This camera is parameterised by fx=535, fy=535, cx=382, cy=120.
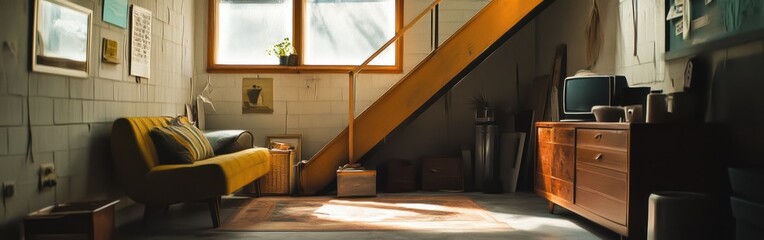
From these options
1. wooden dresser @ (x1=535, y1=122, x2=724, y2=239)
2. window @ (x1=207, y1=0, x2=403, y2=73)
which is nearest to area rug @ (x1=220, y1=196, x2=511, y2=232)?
wooden dresser @ (x1=535, y1=122, x2=724, y2=239)

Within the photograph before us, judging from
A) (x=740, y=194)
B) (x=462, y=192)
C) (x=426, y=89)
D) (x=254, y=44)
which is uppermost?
(x=254, y=44)

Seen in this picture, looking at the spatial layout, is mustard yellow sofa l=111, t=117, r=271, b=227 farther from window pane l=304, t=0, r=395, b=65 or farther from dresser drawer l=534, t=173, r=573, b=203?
window pane l=304, t=0, r=395, b=65

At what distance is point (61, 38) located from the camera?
11.1ft

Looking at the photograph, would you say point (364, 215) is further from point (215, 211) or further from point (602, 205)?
point (602, 205)

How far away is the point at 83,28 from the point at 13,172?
3.74ft

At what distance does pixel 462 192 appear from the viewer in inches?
229

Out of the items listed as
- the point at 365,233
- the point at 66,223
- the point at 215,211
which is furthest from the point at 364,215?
the point at 66,223

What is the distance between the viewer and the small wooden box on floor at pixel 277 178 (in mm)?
5562

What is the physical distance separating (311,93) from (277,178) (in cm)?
115

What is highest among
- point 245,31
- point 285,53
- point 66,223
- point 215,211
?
point 245,31

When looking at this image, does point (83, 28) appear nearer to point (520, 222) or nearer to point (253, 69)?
point (253, 69)

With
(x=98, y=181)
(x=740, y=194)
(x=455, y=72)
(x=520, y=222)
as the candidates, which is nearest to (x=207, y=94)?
(x=98, y=181)

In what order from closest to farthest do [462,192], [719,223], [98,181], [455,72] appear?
[719,223], [98,181], [455,72], [462,192]

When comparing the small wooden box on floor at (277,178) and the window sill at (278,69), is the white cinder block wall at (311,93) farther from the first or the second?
the small wooden box on floor at (277,178)
